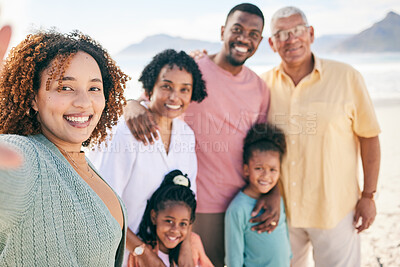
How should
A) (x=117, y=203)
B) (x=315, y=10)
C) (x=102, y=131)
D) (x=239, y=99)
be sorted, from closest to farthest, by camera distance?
(x=117, y=203), (x=102, y=131), (x=239, y=99), (x=315, y=10)

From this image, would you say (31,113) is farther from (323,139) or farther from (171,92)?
(323,139)

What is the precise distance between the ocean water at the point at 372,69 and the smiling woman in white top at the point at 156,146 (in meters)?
10.3

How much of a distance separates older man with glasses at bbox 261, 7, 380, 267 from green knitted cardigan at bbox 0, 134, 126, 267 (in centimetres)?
183

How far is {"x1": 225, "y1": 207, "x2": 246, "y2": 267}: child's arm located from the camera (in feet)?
9.14

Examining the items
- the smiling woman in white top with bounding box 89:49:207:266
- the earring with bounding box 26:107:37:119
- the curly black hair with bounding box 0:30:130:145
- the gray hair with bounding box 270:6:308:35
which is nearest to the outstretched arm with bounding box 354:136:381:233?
the gray hair with bounding box 270:6:308:35

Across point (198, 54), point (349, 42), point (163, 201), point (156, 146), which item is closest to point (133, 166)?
Result: point (156, 146)

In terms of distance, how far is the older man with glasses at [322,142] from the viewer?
2.84 metres

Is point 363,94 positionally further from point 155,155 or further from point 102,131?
point 102,131

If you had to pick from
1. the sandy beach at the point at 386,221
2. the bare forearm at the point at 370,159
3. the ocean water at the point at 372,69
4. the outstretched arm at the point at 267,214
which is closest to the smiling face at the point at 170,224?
the outstretched arm at the point at 267,214

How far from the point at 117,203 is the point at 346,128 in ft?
6.51

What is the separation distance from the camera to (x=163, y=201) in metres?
2.40

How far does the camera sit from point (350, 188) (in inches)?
116

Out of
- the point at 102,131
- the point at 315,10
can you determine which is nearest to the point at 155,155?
the point at 102,131

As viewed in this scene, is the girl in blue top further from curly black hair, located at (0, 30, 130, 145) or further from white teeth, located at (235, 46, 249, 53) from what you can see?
curly black hair, located at (0, 30, 130, 145)
